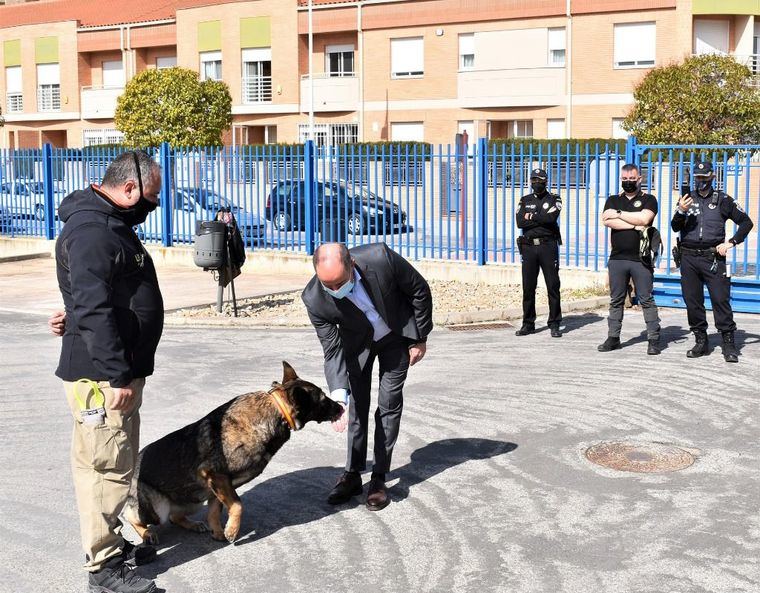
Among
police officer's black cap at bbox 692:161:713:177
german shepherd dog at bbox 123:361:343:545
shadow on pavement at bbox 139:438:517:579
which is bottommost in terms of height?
shadow on pavement at bbox 139:438:517:579

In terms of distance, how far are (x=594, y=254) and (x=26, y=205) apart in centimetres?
1336

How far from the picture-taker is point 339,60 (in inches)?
1778

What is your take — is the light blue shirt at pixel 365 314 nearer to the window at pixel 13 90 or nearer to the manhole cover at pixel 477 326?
the manhole cover at pixel 477 326

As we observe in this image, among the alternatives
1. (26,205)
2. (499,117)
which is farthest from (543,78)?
(26,205)

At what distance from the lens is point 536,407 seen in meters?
8.95

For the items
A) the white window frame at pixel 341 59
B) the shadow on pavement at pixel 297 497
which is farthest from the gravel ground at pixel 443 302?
the white window frame at pixel 341 59

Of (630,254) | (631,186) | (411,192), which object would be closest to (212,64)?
(411,192)

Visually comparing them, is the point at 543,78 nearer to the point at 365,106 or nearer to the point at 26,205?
the point at 365,106

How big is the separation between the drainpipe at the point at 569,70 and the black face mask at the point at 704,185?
94.8 ft

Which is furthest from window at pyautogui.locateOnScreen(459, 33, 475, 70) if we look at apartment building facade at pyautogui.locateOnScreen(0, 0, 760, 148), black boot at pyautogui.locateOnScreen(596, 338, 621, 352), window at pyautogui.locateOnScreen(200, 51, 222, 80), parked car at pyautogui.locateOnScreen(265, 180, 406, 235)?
black boot at pyautogui.locateOnScreen(596, 338, 621, 352)

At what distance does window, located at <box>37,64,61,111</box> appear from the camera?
178 ft

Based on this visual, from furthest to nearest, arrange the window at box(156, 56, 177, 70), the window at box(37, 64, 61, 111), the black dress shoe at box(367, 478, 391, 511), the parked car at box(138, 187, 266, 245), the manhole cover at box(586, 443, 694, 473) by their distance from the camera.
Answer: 1. the window at box(37, 64, 61, 111)
2. the window at box(156, 56, 177, 70)
3. the parked car at box(138, 187, 266, 245)
4. the manhole cover at box(586, 443, 694, 473)
5. the black dress shoe at box(367, 478, 391, 511)

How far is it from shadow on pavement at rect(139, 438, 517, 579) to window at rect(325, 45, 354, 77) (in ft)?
126

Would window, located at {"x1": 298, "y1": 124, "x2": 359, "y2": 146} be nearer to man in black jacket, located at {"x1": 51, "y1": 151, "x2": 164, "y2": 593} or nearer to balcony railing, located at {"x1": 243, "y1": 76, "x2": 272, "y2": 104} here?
balcony railing, located at {"x1": 243, "y1": 76, "x2": 272, "y2": 104}
